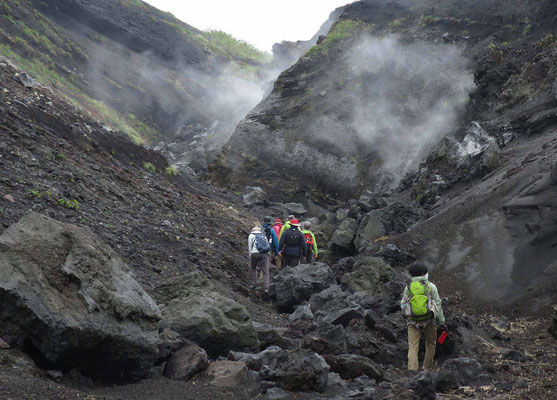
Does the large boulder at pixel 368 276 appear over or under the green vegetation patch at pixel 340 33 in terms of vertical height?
under

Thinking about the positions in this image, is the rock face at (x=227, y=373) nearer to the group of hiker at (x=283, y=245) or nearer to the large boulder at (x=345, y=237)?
the group of hiker at (x=283, y=245)

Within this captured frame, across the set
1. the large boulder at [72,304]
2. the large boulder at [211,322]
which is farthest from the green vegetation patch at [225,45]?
the large boulder at [72,304]

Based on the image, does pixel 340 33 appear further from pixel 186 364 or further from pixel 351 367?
pixel 186 364

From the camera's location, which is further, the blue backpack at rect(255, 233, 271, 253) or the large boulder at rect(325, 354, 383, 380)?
the blue backpack at rect(255, 233, 271, 253)

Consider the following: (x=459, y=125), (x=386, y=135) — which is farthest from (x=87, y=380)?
(x=386, y=135)

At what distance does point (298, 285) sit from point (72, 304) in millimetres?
6176

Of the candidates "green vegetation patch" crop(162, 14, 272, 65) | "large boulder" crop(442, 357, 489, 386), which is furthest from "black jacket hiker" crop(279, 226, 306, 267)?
"green vegetation patch" crop(162, 14, 272, 65)

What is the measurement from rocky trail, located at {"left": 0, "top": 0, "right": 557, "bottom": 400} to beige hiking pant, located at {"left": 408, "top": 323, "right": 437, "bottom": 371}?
0.27m

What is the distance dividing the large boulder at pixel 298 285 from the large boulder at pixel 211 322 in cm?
362

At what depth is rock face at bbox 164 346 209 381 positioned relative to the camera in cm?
542

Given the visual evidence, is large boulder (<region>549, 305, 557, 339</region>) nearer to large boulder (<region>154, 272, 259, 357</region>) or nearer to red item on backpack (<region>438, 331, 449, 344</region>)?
red item on backpack (<region>438, 331, 449, 344</region>)

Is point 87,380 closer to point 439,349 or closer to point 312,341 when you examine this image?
point 312,341

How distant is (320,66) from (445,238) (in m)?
20.4

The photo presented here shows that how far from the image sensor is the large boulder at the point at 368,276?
438 inches
